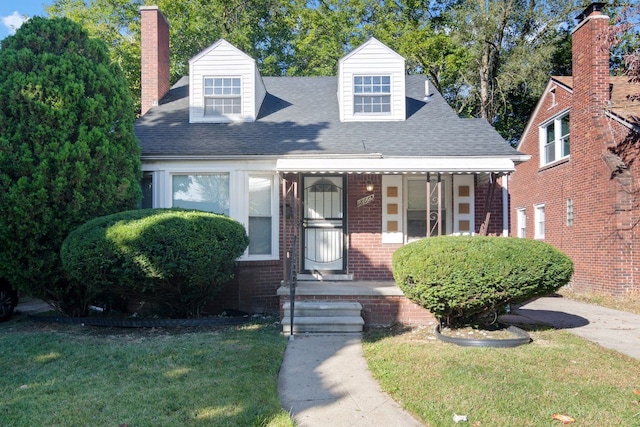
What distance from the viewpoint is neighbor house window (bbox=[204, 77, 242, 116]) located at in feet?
33.8

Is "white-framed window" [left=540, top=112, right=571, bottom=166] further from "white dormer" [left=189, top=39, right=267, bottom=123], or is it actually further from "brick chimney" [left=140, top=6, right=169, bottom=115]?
"brick chimney" [left=140, top=6, right=169, bottom=115]

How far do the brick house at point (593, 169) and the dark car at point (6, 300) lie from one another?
12.0 m

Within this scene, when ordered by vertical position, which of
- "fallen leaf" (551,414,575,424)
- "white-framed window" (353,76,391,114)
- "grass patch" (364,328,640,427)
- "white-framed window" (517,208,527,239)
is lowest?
"grass patch" (364,328,640,427)

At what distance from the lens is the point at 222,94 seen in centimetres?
1029

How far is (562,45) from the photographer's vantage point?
2147cm

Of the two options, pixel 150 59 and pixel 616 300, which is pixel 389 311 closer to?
pixel 616 300

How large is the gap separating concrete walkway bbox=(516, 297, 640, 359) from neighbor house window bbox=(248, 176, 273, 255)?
493 cm

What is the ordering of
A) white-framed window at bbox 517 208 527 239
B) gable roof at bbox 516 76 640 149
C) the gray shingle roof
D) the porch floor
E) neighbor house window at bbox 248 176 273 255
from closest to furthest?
the porch floor < the gray shingle roof < neighbor house window at bbox 248 176 273 255 < gable roof at bbox 516 76 640 149 < white-framed window at bbox 517 208 527 239

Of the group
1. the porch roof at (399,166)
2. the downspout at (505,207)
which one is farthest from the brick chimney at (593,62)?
the porch roof at (399,166)

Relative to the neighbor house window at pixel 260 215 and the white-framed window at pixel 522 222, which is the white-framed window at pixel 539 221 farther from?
the neighbor house window at pixel 260 215

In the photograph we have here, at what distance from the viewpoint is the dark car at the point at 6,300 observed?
8.16 meters

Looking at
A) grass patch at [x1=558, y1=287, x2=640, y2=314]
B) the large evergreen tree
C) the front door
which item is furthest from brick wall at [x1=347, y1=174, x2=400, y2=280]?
grass patch at [x1=558, y1=287, x2=640, y2=314]

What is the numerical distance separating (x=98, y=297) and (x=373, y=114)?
6623 millimetres

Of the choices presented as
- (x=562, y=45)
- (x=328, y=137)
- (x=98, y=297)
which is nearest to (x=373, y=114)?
(x=328, y=137)
